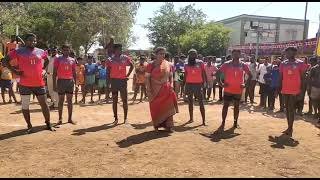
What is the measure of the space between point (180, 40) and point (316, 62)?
55.8 m

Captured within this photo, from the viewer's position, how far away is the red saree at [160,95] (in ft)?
29.2

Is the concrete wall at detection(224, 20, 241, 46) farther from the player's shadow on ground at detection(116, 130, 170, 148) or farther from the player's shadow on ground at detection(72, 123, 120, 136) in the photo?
the player's shadow on ground at detection(116, 130, 170, 148)

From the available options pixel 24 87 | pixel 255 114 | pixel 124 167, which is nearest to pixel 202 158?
pixel 124 167

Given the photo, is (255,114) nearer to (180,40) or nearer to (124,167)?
(124,167)

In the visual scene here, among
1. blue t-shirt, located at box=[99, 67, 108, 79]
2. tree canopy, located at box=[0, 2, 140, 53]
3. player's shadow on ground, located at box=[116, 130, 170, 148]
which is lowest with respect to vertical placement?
player's shadow on ground, located at box=[116, 130, 170, 148]

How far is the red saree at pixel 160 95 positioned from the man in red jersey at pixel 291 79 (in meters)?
2.48

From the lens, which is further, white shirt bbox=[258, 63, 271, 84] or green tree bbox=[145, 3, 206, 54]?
green tree bbox=[145, 3, 206, 54]

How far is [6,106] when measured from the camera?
13.2m

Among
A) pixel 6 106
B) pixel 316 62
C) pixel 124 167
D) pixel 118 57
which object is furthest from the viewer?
pixel 6 106

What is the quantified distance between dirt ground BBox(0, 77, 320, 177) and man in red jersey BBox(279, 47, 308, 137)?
67 cm

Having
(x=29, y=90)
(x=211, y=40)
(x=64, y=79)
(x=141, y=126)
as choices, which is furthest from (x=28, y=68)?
(x=211, y=40)

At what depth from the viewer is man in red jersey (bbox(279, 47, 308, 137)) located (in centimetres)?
884

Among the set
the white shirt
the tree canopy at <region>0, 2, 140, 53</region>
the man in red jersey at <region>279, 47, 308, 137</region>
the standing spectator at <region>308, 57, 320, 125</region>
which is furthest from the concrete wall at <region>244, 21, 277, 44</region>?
the man in red jersey at <region>279, 47, 308, 137</region>

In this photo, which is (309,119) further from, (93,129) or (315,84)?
(93,129)
